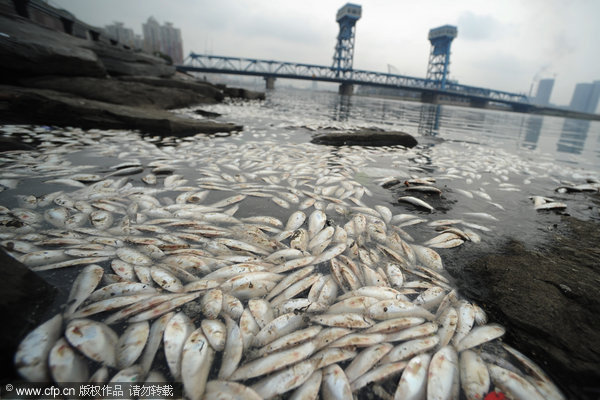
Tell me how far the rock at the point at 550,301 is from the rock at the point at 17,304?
1.90 m

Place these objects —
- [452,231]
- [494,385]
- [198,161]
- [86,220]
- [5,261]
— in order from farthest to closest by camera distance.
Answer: [198,161] → [452,231] → [86,220] → [5,261] → [494,385]

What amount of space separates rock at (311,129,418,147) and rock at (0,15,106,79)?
6.89m

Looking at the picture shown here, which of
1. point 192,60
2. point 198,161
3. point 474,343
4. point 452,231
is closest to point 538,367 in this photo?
point 474,343

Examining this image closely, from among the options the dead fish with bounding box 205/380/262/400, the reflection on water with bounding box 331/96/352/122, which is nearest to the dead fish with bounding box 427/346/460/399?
the dead fish with bounding box 205/380/262/400

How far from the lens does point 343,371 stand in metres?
0.98

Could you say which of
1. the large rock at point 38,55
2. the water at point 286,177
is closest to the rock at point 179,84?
the large rock at point 38,55

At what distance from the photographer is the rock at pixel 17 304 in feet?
2.81

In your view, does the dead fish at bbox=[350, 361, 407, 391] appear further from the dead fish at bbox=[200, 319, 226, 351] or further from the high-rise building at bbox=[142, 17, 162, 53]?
the high-rise building at bbox=[142, 17, 162, 53]

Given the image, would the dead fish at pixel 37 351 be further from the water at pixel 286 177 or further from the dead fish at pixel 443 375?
the dead fish at pixel 443 375

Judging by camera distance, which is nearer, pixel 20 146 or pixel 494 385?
pixel 494 385

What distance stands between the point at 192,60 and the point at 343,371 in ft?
227

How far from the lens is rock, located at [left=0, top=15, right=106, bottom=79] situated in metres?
5.80

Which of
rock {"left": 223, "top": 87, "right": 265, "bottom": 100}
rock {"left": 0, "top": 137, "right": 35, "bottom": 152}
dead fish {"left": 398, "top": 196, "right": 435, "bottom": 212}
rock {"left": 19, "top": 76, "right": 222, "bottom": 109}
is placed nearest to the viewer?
dead fish {"left": 398, "top": 196, "right": 435, "bottom": 212}

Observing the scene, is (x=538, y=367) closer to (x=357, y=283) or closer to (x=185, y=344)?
(x=357, y=283)
